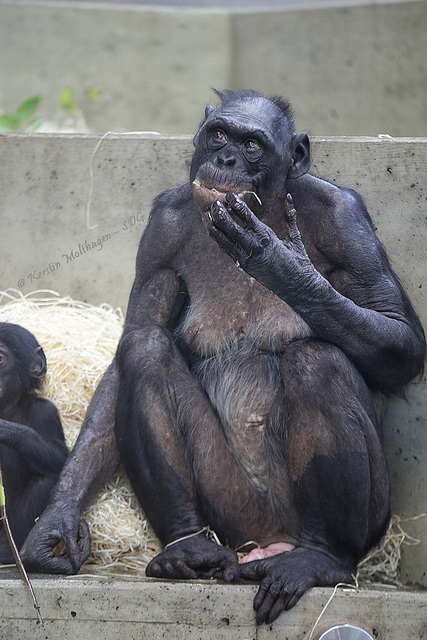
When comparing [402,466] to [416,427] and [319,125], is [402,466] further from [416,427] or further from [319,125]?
[319,125]

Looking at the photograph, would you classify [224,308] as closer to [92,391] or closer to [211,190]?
[211,190]

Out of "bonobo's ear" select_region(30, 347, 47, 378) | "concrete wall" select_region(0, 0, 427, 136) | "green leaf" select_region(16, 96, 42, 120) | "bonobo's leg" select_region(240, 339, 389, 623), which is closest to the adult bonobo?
"bonobo's leg" select_region(240, 339, 389, 623)

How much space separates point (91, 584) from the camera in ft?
9.23

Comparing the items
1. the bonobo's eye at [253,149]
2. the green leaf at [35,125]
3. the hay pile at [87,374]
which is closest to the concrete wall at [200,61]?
the green leaf at [35,125]

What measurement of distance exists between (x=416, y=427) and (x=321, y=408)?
0.86 meters

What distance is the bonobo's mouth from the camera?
9.57 feet

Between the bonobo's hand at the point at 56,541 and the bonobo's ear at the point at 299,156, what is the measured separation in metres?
1.51

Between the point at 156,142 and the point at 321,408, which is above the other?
the point at 156,142

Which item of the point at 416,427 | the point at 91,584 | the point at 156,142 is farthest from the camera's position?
the point at 156,142

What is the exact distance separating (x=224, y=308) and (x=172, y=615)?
3.80 feet

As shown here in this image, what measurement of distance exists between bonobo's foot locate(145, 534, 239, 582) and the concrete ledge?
0.16m

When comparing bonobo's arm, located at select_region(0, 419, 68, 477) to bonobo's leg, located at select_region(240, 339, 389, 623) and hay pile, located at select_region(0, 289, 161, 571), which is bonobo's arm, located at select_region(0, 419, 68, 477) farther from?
bonobo's leg, located at select_region(240, 339, 389, 623)

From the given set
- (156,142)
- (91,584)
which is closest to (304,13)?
(156,142)

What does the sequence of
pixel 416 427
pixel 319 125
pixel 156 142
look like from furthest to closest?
pixel 319 125, pixel 156 142, pixel 416 427
